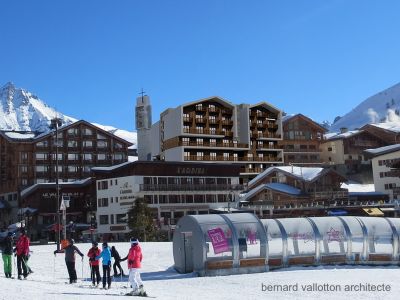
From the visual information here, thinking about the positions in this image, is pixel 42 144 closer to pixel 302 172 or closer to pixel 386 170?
pixel 302 172

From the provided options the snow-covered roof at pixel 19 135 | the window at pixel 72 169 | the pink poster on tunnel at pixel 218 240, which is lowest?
the pink poster on tunnel at pixel 218 240

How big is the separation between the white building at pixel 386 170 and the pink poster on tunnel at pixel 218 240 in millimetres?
60729

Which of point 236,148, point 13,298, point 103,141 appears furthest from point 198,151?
point 13,298

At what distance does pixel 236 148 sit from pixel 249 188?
11.9 m

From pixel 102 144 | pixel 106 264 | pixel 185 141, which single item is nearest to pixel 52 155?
pixel 102 144

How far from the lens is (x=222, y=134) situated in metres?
92.8

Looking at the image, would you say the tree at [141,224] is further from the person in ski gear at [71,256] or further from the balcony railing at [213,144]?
the balcony railing at [213,144]

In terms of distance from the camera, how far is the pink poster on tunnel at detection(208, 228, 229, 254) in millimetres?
24219

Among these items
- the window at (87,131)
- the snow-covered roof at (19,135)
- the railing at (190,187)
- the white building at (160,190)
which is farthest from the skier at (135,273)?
the window at (87,131)

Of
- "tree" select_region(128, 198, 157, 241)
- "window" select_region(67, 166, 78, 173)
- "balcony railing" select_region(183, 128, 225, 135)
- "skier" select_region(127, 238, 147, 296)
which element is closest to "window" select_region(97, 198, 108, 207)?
"tree" select_region(128, 198, 157, 241)

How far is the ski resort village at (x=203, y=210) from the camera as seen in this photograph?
67.4 feet

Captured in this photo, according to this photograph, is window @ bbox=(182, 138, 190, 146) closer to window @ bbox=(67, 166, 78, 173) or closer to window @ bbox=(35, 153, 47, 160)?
window @ bbox=(67, 166, 78, 173)

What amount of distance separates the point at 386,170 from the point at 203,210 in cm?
2827

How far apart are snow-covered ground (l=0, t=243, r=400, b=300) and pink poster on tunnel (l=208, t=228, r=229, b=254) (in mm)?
1342
